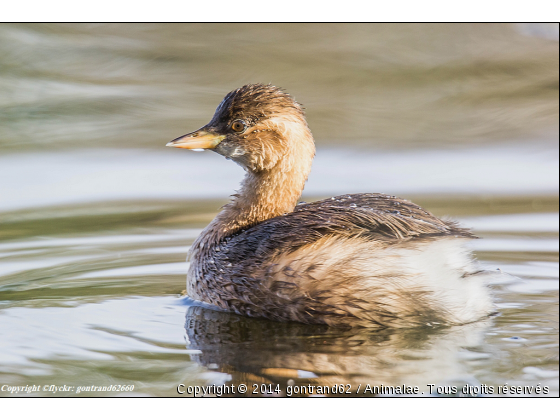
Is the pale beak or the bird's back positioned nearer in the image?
the bird's back

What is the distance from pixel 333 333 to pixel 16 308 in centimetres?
220

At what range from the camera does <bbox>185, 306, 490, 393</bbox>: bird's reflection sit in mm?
4535

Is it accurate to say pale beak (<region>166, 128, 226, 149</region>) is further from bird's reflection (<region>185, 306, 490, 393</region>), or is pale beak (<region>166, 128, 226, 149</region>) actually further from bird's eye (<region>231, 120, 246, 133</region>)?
bird's reflection (<region>185, 306, 490, 393</region>)

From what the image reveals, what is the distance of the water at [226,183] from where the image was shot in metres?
4.77

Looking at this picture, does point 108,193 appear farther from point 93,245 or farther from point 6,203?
point 93,245

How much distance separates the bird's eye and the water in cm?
129

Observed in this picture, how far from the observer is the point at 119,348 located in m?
4.96

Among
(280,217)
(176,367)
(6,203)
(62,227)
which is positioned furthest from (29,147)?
(176,367)

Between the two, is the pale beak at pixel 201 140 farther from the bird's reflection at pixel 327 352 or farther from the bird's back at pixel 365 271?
the bird's reflection at pixel 327 352


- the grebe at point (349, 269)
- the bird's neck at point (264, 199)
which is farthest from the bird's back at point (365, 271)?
the bird's neck at point (264, 199)

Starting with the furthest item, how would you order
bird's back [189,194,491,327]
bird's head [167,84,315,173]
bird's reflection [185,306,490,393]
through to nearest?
bird's head [167,84,315,173] → bird's back [189,194,491,327] → bird's reflection [185,306,490,393]

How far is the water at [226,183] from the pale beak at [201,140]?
110 centimetres

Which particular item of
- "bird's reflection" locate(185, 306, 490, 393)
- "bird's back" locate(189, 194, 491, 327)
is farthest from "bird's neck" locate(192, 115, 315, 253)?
"bird's reflection" locate(185, 306, 490, 393)

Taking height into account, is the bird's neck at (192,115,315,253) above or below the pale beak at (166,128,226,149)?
below
